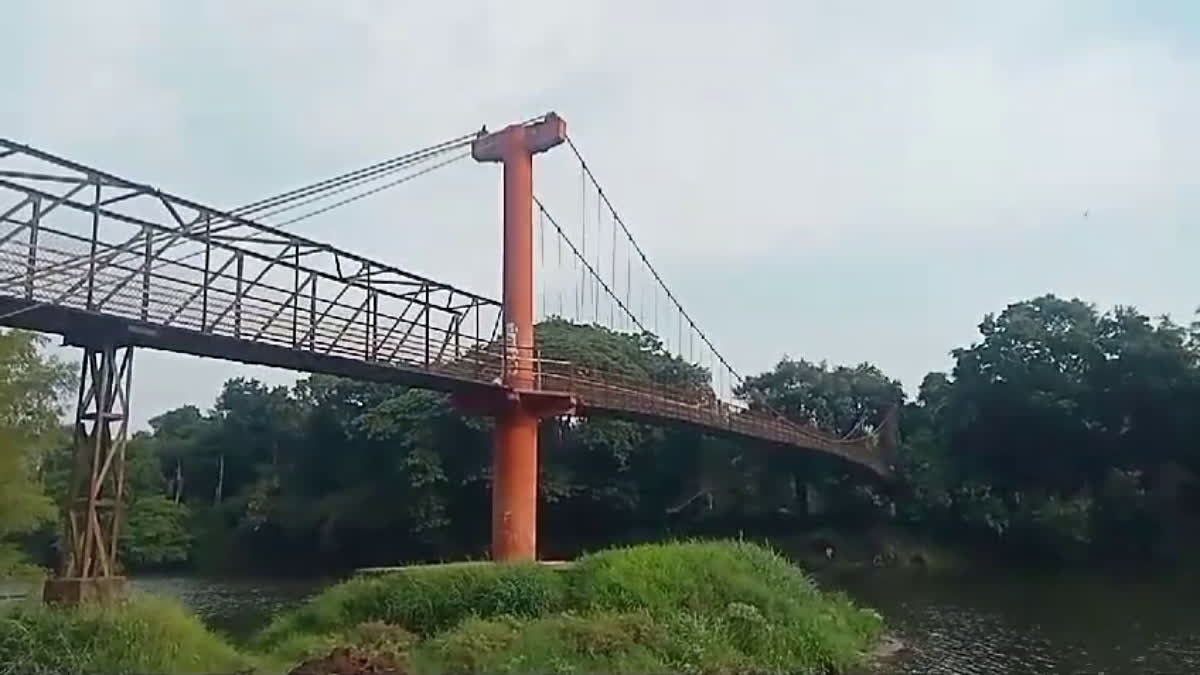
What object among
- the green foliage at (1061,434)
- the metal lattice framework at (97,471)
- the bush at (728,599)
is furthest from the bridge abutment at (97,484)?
the green foliage at (1061,434)

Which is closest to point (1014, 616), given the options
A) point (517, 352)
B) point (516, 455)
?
point (516, 455)

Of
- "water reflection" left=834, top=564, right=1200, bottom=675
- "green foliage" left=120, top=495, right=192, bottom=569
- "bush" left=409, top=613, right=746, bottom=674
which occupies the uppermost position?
"green foliage" left=120, top=495, right=192, bottom=569

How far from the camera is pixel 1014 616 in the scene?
2722 cm

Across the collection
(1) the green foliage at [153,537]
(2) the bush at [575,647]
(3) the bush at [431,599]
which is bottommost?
(2) the bush at [575,647]

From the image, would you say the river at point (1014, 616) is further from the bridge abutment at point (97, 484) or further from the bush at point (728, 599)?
the bridge abutment at point (97, 484)

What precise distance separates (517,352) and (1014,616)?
40.4 ft

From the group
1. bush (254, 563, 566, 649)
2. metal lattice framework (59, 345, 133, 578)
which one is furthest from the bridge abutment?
bush (254, 563, 566, 649)

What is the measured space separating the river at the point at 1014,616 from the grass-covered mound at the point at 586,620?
2.30 m

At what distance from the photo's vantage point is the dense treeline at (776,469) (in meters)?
45.8

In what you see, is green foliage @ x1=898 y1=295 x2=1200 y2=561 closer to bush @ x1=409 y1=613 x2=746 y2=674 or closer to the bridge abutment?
bush @ x1=409 y1=613 x2=746 y2=674

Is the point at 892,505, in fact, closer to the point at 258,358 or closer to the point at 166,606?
the point at 258,358

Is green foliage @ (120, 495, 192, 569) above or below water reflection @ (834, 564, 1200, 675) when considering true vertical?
above

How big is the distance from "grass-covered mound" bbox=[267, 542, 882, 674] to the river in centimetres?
230

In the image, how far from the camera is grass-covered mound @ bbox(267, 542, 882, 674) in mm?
15070
